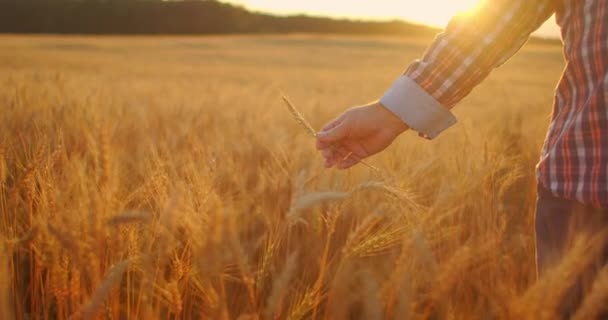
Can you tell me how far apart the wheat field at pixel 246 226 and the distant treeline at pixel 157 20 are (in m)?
24.4

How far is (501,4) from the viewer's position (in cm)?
82

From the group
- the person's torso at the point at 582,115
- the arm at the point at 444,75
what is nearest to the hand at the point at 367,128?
the arm at the point at 444,75

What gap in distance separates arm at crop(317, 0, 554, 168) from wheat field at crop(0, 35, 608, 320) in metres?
0.10

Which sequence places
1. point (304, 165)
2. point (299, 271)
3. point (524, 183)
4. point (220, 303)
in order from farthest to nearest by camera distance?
point (524, 183)
point (304, 165)
point (299, 271)
point (220, 303)

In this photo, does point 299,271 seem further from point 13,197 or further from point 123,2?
point 123,2

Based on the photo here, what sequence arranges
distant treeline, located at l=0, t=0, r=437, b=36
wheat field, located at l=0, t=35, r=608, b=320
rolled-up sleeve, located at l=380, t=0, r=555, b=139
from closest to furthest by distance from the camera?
wheat field, located at l=0, t=35, r=608, b=320 → rolled-up sleeve, located at l=380, t=0, r=555, b=139 → distant treeline, located at l=0, t=0, r=437, b=36

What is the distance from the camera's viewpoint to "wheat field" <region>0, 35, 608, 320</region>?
639mm

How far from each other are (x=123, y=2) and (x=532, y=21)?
2897 cm

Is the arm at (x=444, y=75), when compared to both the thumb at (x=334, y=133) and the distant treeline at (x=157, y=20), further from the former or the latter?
the distant treeline at (x=157, y=20)

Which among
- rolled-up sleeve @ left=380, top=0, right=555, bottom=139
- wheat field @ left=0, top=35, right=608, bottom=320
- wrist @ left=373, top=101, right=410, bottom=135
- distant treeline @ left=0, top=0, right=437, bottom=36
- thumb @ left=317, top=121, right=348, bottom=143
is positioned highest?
distant treeline @ left=0, top=0, right=437, bottom=36

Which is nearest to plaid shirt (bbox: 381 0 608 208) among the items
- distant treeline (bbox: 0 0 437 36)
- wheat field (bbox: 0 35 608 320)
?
wheat field (bbox: 0 35 608 320)

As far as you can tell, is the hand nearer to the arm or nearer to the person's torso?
the arm

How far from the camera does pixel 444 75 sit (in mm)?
863

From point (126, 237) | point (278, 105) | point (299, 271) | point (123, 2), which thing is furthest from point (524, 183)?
point (123, 2)
